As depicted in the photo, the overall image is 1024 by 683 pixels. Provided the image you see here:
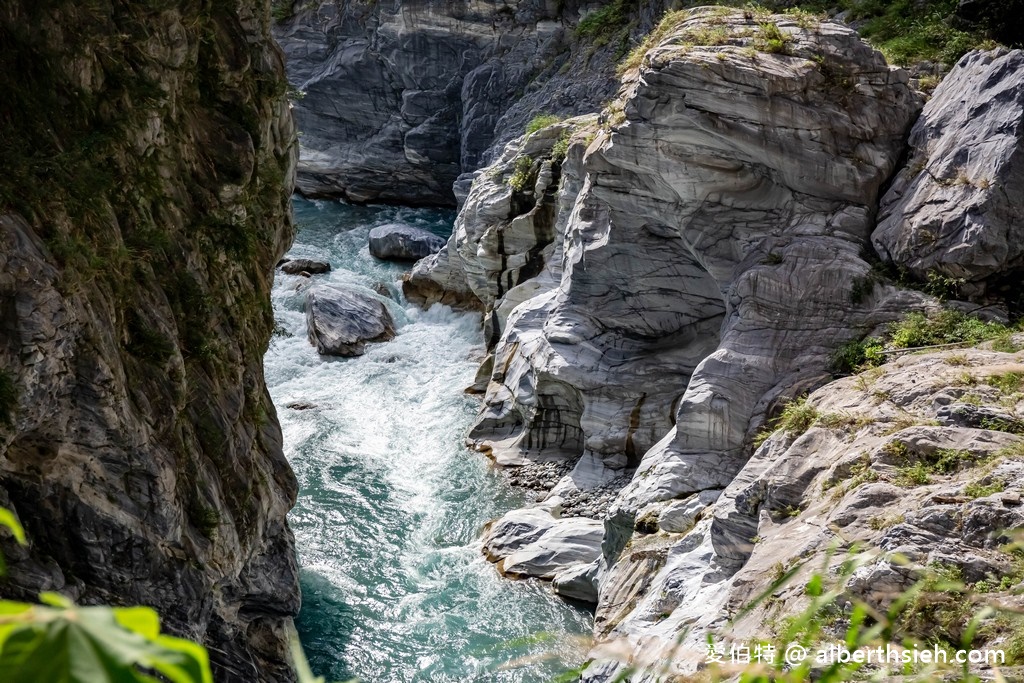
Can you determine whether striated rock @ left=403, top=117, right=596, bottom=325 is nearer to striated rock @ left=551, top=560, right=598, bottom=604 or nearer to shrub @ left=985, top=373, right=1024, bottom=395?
striated rock @ left=551, top=560, right=598, bottom=604

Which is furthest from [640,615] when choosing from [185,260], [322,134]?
[322,134]

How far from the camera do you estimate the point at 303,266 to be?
31.1m

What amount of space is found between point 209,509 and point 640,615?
632 cm

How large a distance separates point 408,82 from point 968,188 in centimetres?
3343

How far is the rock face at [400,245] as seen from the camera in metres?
33.3

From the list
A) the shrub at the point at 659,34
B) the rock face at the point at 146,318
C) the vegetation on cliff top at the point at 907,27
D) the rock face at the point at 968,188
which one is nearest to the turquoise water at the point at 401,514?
the rock face at the point at 146,318

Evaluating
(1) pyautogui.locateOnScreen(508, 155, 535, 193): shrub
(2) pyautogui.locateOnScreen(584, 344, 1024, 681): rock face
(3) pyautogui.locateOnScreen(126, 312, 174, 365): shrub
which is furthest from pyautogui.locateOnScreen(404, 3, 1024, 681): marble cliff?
(3) pyautogui.locateOnScreen(126, 312, 174, 365): shrub

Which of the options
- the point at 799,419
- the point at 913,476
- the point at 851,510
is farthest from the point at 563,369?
the point at 913,476

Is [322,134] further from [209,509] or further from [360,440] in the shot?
[209,509]

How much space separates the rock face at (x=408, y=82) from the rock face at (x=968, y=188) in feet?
82.6

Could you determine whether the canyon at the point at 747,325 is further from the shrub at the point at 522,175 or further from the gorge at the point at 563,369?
the shrub at the point at 522,175

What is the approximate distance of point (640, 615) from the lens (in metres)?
12.4

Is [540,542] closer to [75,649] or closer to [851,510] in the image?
[851,510]

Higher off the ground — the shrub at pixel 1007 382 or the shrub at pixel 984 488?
the shrub at pixel 1007 382
